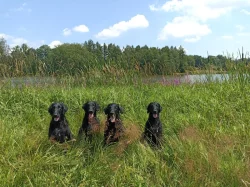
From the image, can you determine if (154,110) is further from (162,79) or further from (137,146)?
(162,79)

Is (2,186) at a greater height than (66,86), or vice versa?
(66,86)

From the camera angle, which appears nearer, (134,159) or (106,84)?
(134,159)

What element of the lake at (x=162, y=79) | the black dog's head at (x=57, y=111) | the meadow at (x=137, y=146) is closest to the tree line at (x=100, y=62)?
the lake at (x=162, y=79)

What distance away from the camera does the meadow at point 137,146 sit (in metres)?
2.99

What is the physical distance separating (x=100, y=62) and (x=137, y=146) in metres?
4.54

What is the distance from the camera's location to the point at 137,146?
3916mm

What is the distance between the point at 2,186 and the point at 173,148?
2155 mm

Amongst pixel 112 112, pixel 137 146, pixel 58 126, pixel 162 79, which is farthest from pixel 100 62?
pixel 137 146

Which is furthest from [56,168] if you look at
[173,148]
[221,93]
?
[221,93]

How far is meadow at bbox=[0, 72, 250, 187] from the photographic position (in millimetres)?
2994

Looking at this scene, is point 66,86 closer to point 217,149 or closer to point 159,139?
point 159,139

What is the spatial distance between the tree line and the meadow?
45.7 inches

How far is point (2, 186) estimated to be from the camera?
275 centimetres

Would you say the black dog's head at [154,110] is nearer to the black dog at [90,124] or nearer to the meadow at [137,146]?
the meadow at [137,146]
